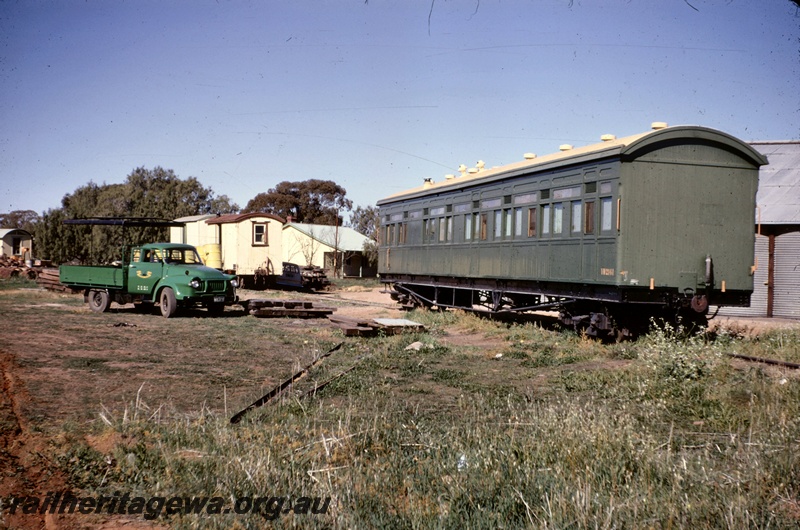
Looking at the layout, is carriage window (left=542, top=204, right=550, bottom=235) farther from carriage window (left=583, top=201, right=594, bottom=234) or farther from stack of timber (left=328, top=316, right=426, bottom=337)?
stack of timber (left=328, top=316, right=426, bottom=337)

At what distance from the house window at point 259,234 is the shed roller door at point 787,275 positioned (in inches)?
897

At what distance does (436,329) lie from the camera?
54.7 ft

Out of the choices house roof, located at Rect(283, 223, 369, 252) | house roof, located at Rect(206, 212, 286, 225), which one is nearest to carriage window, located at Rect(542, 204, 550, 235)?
house roof, located at Rect(206, 212, 286, 225)

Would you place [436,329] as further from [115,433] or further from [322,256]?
[322,256]

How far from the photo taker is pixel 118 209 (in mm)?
69188

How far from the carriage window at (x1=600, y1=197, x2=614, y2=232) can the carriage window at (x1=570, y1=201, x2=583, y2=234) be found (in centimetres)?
63

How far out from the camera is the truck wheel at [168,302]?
746 inches

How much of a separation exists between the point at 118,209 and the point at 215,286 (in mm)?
55255

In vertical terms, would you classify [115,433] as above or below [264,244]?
below

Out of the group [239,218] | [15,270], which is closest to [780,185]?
[239,218]

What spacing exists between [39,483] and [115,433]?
3.83 ft

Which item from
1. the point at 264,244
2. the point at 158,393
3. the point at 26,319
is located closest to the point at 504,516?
the point at 158,393

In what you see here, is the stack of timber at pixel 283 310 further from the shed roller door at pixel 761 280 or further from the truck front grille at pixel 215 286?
the shed roller door at pixel 761 280

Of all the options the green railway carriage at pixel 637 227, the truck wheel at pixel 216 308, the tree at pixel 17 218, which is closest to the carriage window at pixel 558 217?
the green railway carriage at pixel 637 227
